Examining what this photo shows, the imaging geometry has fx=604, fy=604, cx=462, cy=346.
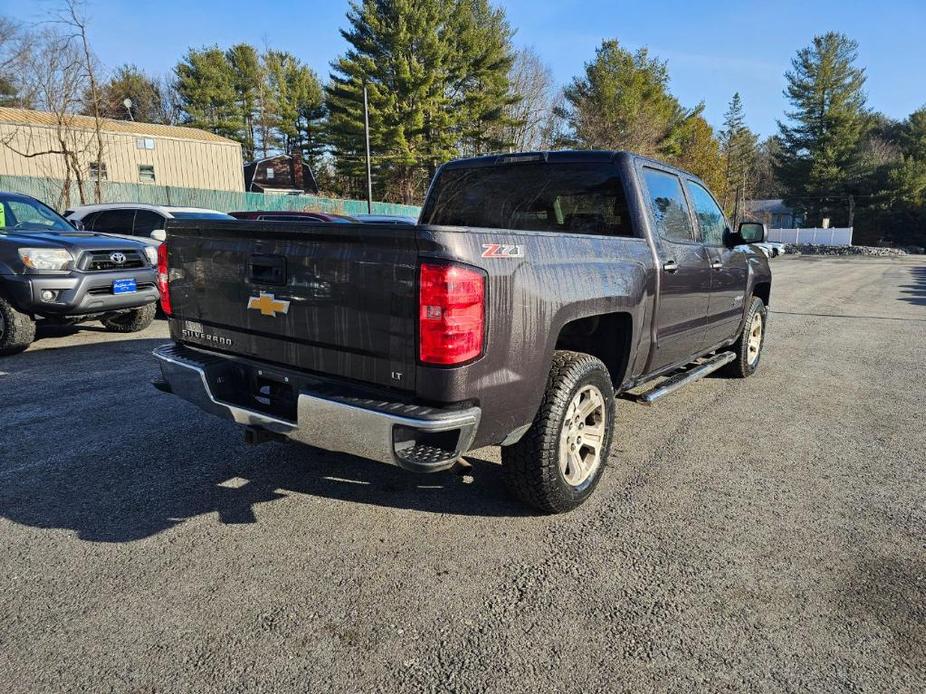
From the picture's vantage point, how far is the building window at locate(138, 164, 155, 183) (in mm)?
29850

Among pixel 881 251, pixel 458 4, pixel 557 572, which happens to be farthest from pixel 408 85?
pixel 557 572

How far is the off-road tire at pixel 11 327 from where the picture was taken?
6.31 meters

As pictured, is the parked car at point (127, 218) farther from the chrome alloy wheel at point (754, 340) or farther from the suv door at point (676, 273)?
the chrome alloy wheel at point (754, 340)

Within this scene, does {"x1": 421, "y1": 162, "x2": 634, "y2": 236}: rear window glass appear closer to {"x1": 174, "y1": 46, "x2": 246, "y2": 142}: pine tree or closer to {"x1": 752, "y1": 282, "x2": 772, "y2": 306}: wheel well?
{"x1": 752, "y1": 282, "x2": 772, "y2": 306}: wheel well

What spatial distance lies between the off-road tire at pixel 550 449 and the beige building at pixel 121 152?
79.7 feet

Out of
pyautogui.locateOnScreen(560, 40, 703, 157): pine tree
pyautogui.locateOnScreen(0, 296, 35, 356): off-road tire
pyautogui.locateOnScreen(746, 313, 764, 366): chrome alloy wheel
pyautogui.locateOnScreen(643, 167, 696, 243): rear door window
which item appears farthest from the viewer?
pyautogui.locateOnScreen(560, 40, 703, 157): pine tree

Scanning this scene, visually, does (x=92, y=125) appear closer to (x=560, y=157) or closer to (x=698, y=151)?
(x=560, y=157)

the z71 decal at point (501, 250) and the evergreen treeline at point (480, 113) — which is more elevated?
the evergreen treeline at point (480, 113)

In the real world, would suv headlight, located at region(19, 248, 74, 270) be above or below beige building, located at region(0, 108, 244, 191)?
below

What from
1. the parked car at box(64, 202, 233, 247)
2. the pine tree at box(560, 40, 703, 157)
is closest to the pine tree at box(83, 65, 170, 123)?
the pine tree at box(560, 40, 703, 157)

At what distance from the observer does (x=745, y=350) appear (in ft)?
19.8

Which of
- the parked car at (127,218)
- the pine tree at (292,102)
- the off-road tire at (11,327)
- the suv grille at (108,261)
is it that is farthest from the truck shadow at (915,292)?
the pine tree at (292,102)

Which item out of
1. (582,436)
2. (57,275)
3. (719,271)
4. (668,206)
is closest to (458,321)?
(582,436)

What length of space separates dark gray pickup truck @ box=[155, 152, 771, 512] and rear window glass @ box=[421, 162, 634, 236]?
0.01m
